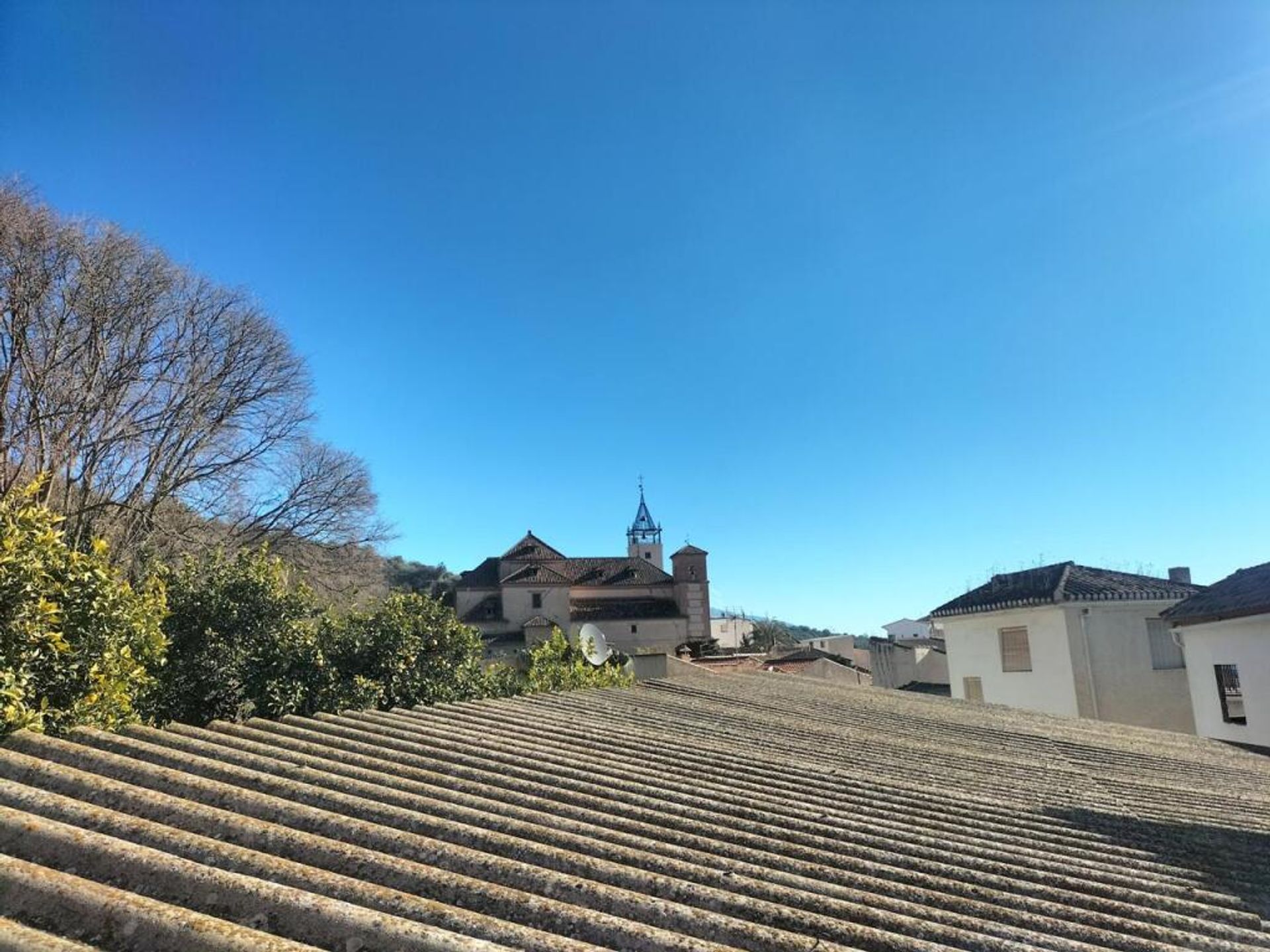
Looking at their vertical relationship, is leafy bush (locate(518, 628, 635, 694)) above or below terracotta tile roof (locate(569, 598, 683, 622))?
below

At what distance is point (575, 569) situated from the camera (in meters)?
51.9

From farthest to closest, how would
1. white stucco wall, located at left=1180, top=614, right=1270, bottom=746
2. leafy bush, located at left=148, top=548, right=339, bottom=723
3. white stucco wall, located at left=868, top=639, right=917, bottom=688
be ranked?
white stucco wall, located at left=868, top=639, right=917, bottom=688, white stucco wall, located at left=1180, top=614, right=1270, bottom=746, leafy bush, located at left=148, top=548, right=339, bottom=723

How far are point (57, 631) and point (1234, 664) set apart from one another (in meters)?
21.2

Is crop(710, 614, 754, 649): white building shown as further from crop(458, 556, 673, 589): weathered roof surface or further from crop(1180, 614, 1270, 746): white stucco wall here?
crop(1180, 614, 1270, 746): white stucco wall

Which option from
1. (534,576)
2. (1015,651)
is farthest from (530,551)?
(1015,651)

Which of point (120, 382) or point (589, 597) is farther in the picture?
point (589, 597)

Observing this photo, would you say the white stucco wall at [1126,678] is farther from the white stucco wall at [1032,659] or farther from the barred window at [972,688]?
the barred window at [972,688]

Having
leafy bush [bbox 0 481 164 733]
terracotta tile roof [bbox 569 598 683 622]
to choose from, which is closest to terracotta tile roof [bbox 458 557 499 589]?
terracotta tile roof [bbox 569 598 683 622]

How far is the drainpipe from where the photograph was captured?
21688 mm

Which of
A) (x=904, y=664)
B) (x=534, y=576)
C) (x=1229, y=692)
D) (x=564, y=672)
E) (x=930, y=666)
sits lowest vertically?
(x=930, y=666)

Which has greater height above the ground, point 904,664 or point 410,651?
point 410,651

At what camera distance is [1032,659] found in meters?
23.4

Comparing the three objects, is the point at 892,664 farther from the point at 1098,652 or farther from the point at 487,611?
the point at 487,611

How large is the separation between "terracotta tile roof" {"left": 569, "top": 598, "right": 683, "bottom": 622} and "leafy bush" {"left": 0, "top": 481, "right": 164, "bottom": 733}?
42882 millimetres
